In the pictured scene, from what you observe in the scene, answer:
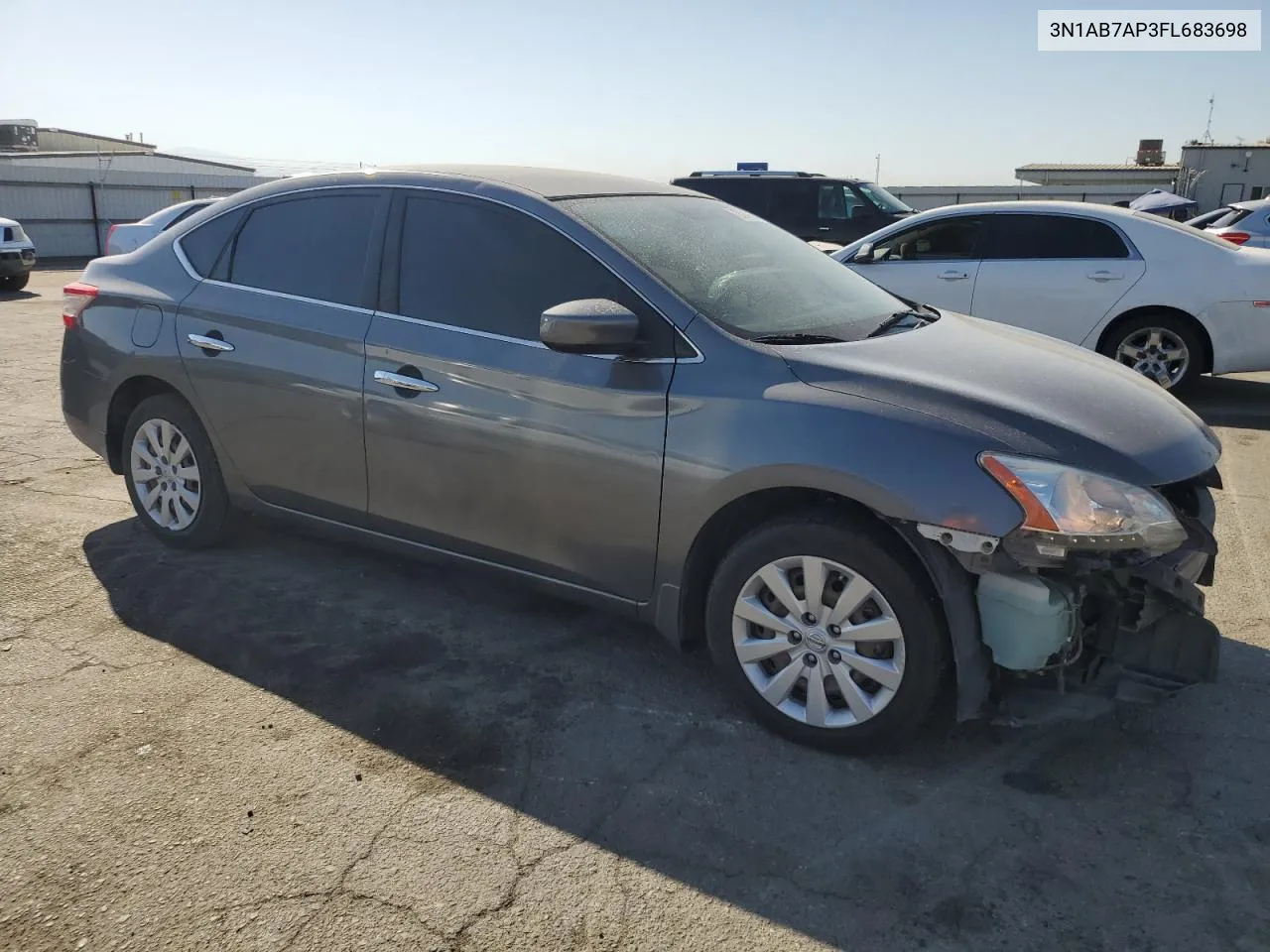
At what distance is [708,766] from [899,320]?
1.94m

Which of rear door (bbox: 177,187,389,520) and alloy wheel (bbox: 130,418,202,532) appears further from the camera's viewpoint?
alloy wheel (bbox: 130,418,202,532)

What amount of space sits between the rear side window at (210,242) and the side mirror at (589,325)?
6.70 feet

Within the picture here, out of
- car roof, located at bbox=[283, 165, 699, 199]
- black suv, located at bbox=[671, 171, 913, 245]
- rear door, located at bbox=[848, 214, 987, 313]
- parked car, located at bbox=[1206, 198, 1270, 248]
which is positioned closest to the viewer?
car roof, located at bbox=[283, 165, 699, 199]

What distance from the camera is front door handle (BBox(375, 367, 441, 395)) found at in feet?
12.5

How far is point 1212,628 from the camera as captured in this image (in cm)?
305

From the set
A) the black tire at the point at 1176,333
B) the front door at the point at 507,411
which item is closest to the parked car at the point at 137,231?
the front door at the point at 507,411

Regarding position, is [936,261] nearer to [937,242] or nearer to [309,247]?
[937,242]

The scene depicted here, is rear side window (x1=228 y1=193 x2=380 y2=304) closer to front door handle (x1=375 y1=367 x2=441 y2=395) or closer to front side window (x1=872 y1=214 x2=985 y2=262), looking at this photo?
front door handle (x1=375 y1=367 x2=441 y2=395)

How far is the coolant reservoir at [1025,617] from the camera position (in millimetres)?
2889

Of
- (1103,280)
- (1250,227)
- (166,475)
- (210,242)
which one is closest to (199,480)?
(166,475)

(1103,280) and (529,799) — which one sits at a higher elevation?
(1103,280)

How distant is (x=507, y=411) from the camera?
3641 mm

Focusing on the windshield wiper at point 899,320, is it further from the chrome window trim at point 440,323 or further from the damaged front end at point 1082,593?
the damaged front end at point 1082,593

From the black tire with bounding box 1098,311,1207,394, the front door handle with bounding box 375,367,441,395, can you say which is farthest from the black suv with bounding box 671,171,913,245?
the front door handle with bounding box 375,367,441,395
